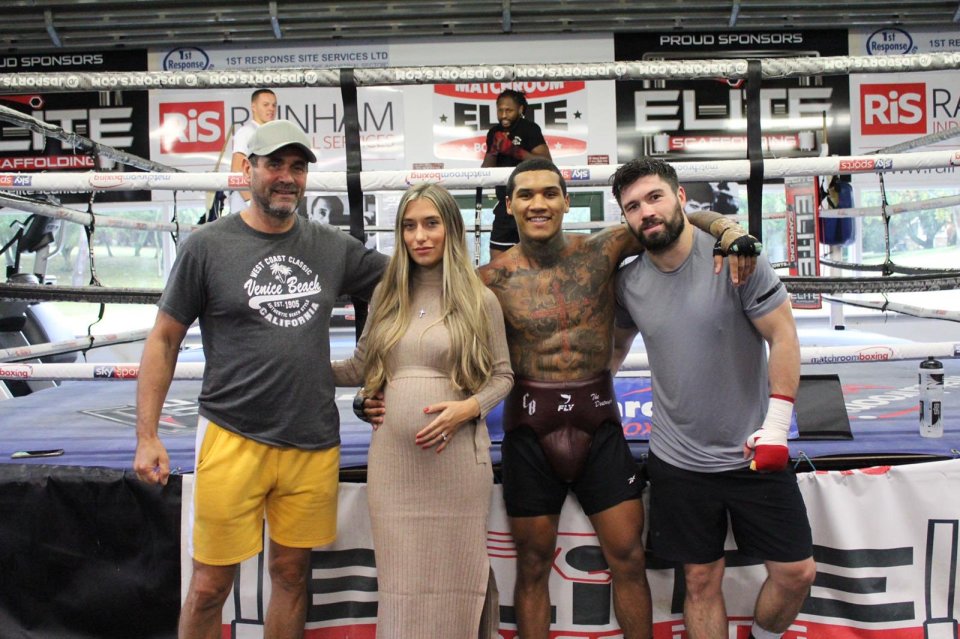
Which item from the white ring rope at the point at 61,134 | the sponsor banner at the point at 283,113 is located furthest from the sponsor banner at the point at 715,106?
the white ring rope at the point at 61,134

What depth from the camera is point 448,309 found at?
1818 mm

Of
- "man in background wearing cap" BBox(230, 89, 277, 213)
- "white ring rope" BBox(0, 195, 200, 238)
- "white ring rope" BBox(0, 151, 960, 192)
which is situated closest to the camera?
"white ring rope" BBox(0, 151, 960, 192)

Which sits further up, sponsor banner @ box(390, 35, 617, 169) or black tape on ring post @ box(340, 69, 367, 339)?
sponsor banner @ box(390, 35, 617, 169)

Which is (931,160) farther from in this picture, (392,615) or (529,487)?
(392,615)

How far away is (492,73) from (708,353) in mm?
1041

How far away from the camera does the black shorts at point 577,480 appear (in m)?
1.98

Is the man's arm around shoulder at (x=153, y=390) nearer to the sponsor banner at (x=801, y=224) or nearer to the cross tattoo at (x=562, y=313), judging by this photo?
the cross tattoo at (x=562, y=313)

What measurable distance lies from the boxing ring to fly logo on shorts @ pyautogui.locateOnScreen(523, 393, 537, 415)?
1.07ft

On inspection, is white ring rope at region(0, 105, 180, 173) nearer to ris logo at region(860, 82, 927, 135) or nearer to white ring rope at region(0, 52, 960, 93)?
white ring rope at region(0, 52, 960, 93)

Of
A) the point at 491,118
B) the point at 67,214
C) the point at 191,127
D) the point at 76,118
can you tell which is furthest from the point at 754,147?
the point at 76,118

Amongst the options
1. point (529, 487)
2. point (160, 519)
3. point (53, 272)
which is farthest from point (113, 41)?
point (529, 487)

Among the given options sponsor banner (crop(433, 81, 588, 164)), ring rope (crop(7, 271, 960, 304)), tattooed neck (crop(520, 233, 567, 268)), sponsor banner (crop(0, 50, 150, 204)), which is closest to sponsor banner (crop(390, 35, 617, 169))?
sponsor banner (crop(433, 81, 588, 164))

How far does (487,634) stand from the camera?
6.13 feet

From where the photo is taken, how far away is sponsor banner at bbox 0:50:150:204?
26.5 feet
